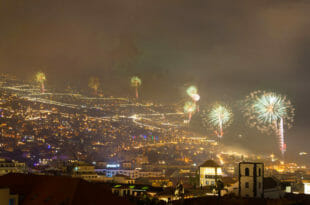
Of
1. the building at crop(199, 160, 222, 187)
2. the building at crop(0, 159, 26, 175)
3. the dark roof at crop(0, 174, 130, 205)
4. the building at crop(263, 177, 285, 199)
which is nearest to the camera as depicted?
the dark roof at crop(0, 174, 130, 205)

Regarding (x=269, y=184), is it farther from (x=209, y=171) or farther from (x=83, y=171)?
(x=83, y=171)

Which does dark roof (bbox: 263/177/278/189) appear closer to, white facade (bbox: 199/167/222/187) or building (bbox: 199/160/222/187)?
white facade (bbox: 199/167/222/187)

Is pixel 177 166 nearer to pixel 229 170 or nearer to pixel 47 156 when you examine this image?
pixel 229 170

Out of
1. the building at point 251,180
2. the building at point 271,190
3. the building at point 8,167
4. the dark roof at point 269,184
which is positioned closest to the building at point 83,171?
the building at point 8,167

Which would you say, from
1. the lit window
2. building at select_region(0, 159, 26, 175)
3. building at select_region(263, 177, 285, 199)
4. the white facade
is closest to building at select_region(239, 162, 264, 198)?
building at select_region(263, 177, 285, 199)

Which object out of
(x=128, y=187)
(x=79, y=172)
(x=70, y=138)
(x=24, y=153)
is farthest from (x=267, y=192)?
(x=70, y=138)

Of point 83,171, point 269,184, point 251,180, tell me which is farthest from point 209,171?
point 83,171
